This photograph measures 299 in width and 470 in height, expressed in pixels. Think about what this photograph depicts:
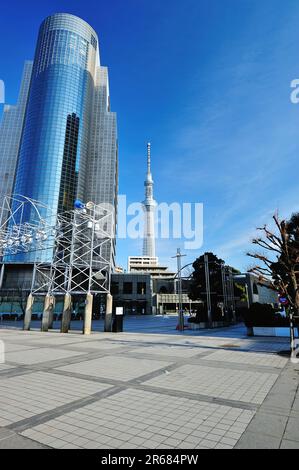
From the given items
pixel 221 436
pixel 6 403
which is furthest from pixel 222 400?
pixel 6 403

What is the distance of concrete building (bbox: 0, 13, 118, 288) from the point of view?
90.4 metres

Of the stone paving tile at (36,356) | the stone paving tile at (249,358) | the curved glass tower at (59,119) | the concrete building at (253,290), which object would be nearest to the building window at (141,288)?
the curved glass tower at (59,119)

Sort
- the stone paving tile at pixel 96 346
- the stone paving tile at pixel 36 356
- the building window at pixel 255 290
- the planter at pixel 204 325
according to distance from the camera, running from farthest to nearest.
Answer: the building window at pixel 255 290 < the planter at pixel 204 325 < the stone paving tile at pixel 96 346 < the stone paving tile at pixel 36 356

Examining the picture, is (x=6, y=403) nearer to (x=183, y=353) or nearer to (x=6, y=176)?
(x=183, y=353)

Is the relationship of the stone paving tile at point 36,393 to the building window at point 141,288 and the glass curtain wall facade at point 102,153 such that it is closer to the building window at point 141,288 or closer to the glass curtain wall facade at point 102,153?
the building window at point 141,288

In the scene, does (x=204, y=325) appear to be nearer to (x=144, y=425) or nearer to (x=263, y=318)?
(x=263, y=318)

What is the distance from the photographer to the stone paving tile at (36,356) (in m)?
11.2

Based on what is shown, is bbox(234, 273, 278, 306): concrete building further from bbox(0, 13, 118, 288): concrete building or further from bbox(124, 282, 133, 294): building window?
bbox(0, 13, 118, 288): concrete building

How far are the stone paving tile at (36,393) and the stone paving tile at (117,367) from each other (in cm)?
102

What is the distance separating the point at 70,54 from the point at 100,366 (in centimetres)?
12907

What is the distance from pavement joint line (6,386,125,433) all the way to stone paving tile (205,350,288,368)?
19.6ft

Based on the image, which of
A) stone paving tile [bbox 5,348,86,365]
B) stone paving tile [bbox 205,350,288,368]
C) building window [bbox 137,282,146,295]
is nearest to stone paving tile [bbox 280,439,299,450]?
stone paving tile [bbox 205,350,288,368]

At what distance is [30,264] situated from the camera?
73.7 metres

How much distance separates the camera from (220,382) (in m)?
7.77
